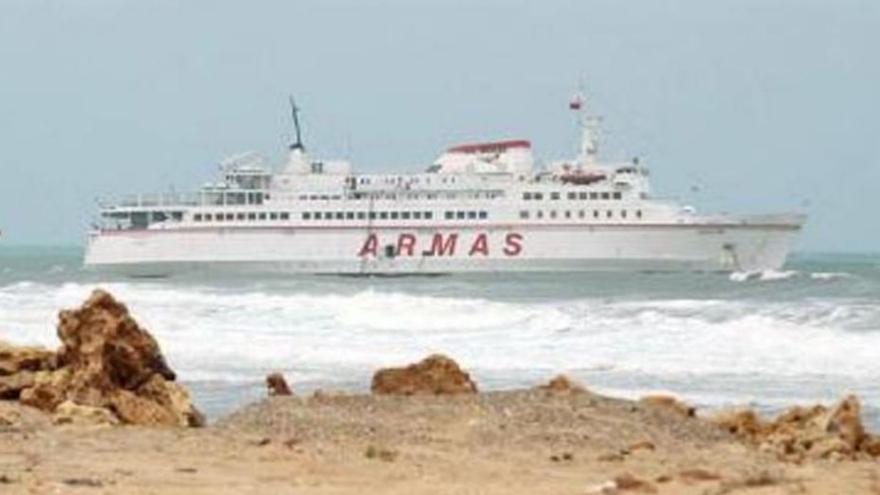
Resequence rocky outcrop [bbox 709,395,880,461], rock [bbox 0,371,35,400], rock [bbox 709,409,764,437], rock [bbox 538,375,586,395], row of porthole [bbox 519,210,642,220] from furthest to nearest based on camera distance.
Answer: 1. row of porthole [bbox 519,210,642,220]
2. rock [bbox 0,371,35,400]
3. rock [bbox 538,375,586,395]
4. rock [bbox 709,409,764,437]
5. rocky outcrop [bbox 709,395,880,461]

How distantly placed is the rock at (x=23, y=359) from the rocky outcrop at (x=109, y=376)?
10.9 inches

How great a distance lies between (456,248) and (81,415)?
7219cm

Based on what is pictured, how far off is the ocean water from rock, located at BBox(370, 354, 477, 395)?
12.4 ft

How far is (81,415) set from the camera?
46.2ft

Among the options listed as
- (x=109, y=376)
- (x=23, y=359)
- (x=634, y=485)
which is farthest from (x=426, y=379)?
(x=634, y=485)

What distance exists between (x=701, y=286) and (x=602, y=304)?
57.9 feet

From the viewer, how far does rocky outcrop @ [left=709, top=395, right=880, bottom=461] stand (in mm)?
13391

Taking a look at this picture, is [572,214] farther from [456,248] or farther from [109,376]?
[109,376]

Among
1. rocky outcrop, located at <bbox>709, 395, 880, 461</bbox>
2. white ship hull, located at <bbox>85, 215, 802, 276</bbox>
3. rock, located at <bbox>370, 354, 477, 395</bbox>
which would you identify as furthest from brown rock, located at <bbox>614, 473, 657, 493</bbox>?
white ship hull, located at <bbox>85, 215, 802, 276</bbox>

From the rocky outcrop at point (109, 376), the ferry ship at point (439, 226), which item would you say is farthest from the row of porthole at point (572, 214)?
the rocky outcrop at point (109, 376)

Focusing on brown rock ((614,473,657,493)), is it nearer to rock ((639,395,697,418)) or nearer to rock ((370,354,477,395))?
rock ((639,395,697,418))

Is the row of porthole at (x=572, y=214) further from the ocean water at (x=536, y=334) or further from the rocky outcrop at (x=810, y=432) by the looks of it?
the rocky outcrop at (x=810, y=432)

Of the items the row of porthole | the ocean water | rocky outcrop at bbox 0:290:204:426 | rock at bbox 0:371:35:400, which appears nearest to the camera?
rocky outcrop at bbox 0:290:204:426

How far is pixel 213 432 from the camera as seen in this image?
1323cm
